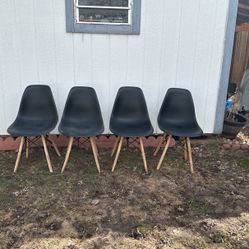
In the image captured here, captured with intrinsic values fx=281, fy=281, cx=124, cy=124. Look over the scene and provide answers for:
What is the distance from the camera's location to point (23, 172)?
3.13 m

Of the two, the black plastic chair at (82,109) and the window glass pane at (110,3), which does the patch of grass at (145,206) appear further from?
the window glass pane at (110,3)

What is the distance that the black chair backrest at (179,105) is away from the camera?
11.3 ft

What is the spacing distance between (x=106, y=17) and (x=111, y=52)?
0.41 m

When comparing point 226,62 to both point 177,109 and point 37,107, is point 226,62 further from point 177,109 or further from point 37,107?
point 37,107

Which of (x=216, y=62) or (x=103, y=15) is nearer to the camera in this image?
(x=103, y=15)

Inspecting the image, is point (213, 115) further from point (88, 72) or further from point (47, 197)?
point (47, 197)

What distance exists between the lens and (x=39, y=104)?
11.0 feet

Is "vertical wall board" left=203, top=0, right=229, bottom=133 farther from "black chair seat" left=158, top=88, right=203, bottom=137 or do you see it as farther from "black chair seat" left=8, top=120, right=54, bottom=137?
"black chair seat" left=8, top=120, right=54, bottom=137

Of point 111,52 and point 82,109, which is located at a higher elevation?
point 111,52

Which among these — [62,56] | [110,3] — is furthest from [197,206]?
[110,3]

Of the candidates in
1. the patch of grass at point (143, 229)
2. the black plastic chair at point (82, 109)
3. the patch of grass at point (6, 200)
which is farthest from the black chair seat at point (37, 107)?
the patch of grass at point (143, 229)

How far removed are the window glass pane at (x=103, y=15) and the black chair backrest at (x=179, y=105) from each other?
41.2 inches

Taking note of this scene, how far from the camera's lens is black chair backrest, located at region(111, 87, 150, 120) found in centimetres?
341

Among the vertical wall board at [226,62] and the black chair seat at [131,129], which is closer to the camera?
the black chair seat at [131,129]
